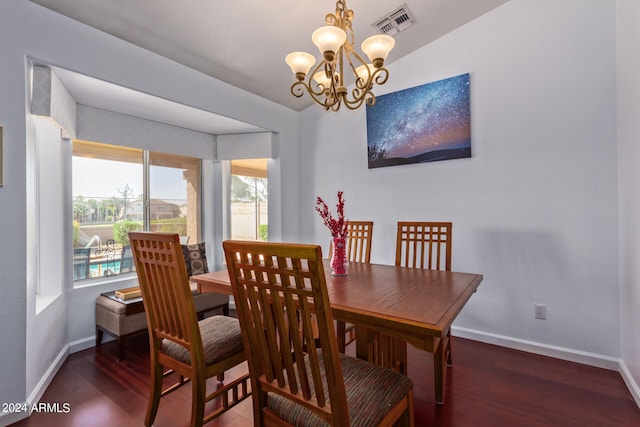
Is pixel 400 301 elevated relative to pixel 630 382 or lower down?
elevated

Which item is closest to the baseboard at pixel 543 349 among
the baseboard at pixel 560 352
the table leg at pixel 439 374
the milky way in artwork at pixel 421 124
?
the baseboard at pixel 560 352

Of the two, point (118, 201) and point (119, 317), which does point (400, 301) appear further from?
point (118, 201)

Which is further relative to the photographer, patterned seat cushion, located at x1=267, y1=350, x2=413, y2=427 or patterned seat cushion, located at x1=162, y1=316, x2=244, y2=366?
patterned seat cushion, located at x1=162, y1=316, x2=244, y2=366

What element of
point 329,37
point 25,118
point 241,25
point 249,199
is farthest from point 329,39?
point 249,199

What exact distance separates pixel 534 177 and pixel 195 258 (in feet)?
10.9

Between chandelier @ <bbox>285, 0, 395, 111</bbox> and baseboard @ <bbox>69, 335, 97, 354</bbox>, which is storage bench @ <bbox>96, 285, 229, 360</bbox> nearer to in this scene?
baseboard @ <bbox>69, 335, 97, 354</bbox>

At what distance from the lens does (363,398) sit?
113 centimetres

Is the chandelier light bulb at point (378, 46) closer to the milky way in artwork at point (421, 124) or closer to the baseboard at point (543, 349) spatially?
the milky way in artwork at point (421, 124)

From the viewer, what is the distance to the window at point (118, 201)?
2.88 metres

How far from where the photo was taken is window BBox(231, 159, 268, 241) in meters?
4.00

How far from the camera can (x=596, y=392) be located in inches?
77.5

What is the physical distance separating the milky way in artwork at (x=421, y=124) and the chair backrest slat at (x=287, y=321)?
2.36 metres

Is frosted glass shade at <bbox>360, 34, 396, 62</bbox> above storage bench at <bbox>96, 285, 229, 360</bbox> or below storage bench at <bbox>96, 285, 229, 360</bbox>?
above

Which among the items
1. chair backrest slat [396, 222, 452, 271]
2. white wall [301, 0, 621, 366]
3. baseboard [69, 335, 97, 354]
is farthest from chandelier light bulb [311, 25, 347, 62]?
baseboard [69, 335, 97, 354]
